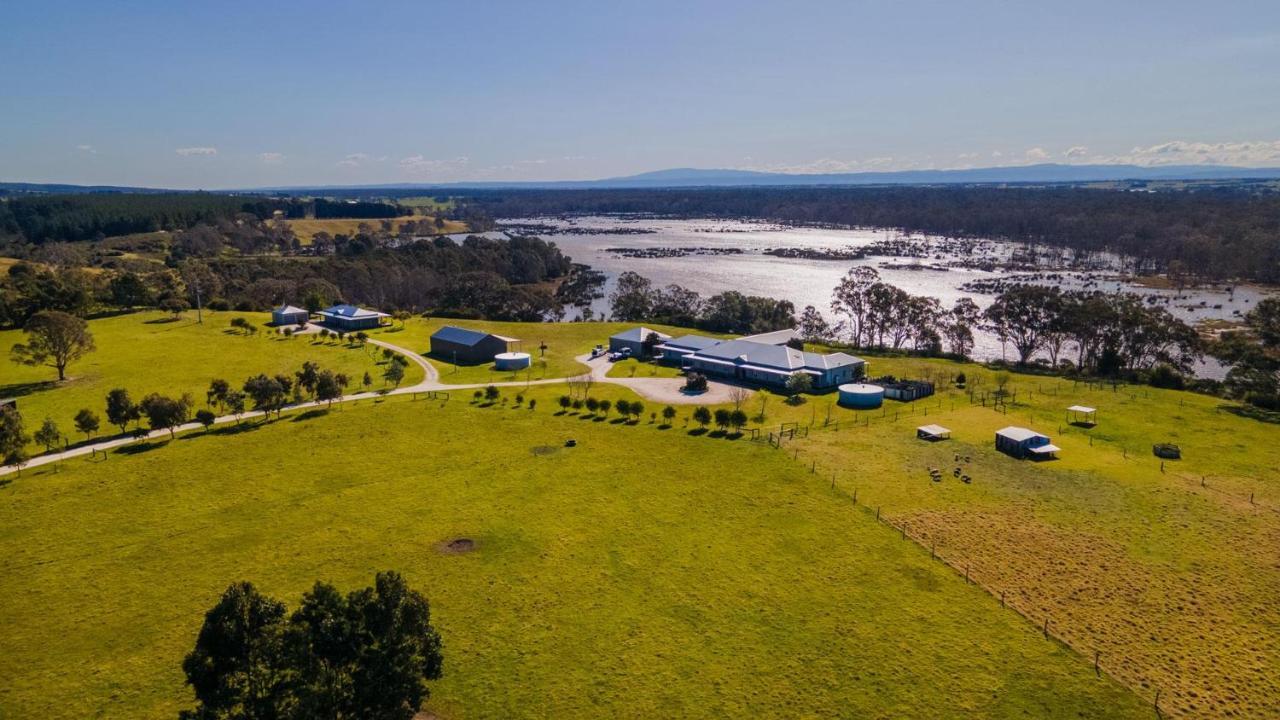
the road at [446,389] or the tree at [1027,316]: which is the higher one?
the tree at [1027,316]

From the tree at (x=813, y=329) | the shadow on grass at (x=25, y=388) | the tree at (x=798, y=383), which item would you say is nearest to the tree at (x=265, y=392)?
the shadow on grass at (x=25, y=388)

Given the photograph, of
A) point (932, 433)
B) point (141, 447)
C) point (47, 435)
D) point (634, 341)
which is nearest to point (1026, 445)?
point (932, 433)

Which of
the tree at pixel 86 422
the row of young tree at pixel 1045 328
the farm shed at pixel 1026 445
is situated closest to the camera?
the tree at pixel 86 422

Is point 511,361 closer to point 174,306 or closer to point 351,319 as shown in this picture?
point 351,319

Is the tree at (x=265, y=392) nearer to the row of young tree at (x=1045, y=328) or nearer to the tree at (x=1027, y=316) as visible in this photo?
the row of young tree at (x=1045, y=328)

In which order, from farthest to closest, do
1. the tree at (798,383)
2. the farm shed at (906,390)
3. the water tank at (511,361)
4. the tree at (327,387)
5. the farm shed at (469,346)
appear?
the farm shed at (469,346) → the water tank at (511,361) → the tree at (798,383) → the farm shed at (906,390) → the tree at (327,387)

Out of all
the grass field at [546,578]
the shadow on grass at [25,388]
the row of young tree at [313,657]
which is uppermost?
the row of young tree at [313,657]

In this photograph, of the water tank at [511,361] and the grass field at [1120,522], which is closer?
the grass field at [1120,522]

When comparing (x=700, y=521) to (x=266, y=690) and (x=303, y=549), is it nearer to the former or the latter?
(x=303, y=549)
